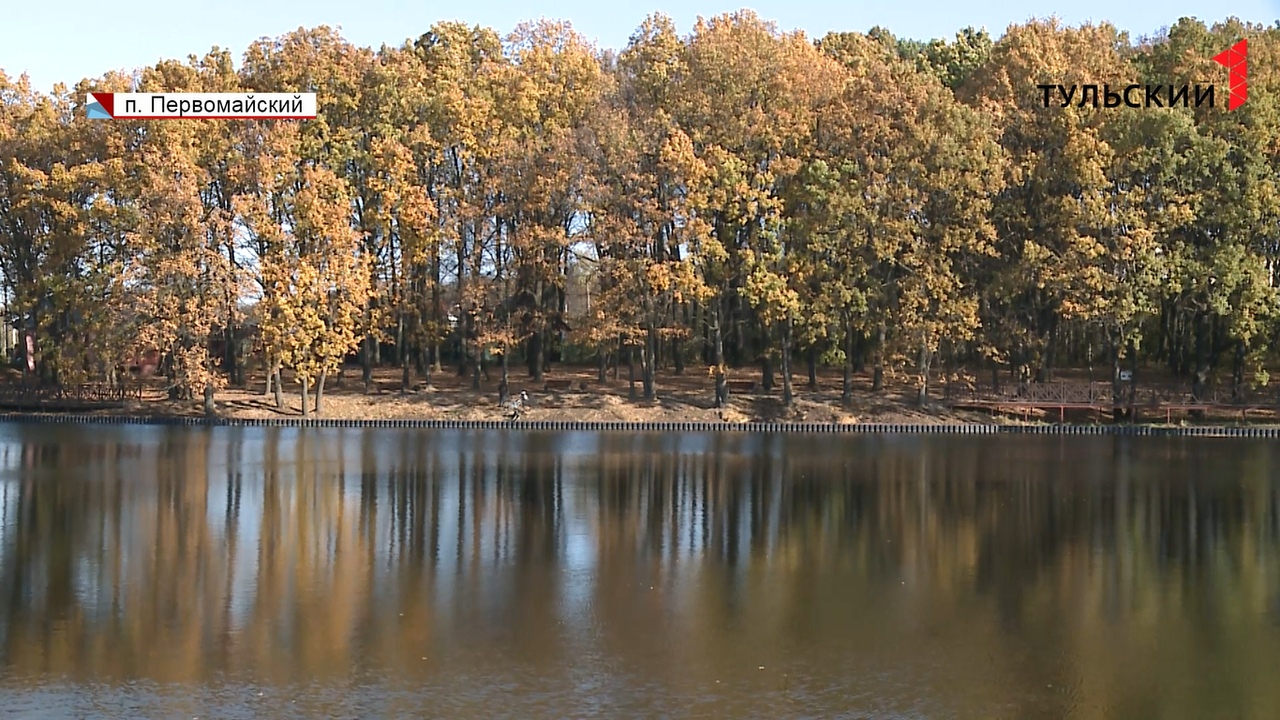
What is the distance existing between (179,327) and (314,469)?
710 inches

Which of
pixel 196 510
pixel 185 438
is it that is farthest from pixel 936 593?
pixel 185 438

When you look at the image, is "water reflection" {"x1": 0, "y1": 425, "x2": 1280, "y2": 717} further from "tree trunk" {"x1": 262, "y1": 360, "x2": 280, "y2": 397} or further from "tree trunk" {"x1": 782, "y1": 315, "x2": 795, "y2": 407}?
"tree trunk" {"x1": 782, "y1": 315, "x2": 795, "y2": 407}

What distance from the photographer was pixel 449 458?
3594 centimetres

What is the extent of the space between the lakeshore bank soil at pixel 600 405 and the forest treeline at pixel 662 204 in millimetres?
1235

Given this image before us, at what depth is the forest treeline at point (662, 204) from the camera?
48.7m

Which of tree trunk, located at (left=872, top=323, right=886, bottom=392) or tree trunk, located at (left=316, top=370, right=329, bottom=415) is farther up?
tree trunk, located at (left=872, top=323, right=886, bottom=392)

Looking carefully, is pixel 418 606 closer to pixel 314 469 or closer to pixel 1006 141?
pixel 314 469

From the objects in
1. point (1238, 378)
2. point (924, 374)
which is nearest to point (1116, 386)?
point (1238, 378)

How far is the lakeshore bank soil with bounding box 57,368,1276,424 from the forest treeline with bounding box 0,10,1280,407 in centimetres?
123

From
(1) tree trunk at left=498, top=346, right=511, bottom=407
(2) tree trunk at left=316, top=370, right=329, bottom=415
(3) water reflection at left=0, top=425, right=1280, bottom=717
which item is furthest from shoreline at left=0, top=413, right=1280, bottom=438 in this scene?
(3) water reflection at left=0, top=425, right=1280, bottom=717

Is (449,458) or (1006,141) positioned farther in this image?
(1006,141)

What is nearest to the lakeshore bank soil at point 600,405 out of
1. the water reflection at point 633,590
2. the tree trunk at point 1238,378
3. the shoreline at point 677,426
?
the shoreline at point 677,426

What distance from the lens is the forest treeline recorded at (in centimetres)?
4872

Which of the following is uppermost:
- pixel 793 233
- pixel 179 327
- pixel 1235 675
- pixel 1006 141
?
pixel 1006 141
